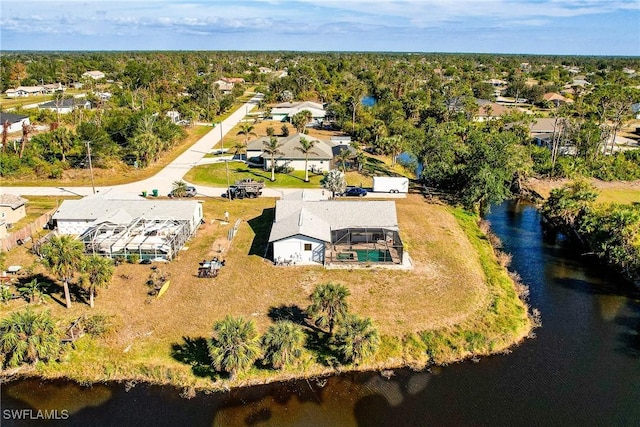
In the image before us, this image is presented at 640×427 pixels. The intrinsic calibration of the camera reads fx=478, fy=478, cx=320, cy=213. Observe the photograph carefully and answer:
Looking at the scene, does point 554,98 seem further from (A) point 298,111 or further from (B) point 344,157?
(B) point 344,157

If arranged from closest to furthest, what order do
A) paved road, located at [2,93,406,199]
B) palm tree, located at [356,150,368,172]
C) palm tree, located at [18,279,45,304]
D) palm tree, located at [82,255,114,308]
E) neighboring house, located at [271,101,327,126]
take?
palm tree, located at [82,255,114,308]
palm tree, located at [18,279,45,304]
paved road, located at [2,93,406,199]
palm tree, located at [356,150,368,172]
neighboring house, located at [271,101,327,126]

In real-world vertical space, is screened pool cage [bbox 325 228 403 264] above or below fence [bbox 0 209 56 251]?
above

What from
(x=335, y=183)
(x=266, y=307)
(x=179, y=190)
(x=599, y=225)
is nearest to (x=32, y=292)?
(x=266, y=307)

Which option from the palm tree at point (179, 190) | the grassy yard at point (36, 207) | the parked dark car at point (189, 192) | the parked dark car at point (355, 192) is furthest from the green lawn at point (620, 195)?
the grassy yard at point (36, 207)

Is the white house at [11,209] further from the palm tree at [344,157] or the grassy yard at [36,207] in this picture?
the palm tree at [344,157]

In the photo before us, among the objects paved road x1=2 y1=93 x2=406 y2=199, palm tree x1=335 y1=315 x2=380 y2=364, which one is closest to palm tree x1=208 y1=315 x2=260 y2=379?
palm tree x1=335 y1=315 x2=380 y2=364

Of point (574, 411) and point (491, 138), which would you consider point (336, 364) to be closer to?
point (574, 411)

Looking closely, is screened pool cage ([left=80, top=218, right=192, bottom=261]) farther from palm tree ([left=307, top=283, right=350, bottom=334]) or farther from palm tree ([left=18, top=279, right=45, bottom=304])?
palm tree ([left=307, top=283, right=350, bottom=334])

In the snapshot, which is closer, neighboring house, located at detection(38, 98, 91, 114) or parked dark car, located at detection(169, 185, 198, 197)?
parked dark car, located at detection(169, 185, 198, 197)
